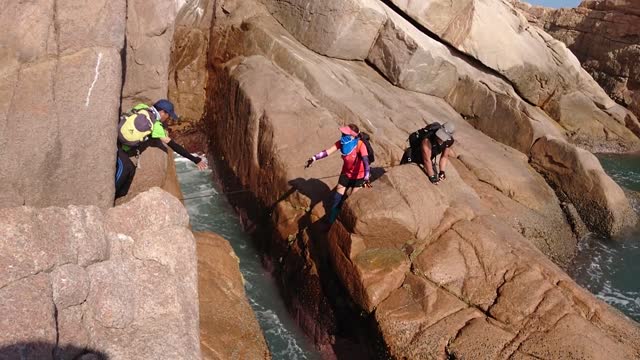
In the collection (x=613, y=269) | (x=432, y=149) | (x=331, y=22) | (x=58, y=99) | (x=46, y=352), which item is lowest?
(x=613, y=269)

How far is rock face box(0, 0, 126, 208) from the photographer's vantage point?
560cm

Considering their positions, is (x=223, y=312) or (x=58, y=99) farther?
(x=223, y=312)

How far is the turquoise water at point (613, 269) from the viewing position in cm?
1164

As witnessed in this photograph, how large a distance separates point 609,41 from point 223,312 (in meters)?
31.0

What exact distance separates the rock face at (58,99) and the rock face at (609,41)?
88.7 ft

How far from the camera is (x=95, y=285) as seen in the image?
5211mm

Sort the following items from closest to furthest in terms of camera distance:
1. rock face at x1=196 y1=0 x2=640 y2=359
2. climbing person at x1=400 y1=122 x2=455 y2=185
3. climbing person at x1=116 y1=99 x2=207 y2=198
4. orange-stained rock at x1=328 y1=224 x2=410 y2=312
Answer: rock face at x1=196 y1=0 x2=640 y2=359
climbing person at x1=116 y1=99 x2=207 y2=198
orange-stained rock at x1=328 y1=224 x2=410 y2=312
climbing person at x1=400 y1=122 x2=455 y2=185

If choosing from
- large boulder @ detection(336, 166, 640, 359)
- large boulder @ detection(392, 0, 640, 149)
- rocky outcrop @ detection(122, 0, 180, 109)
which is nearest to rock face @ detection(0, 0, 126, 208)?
rocky outcrop @ detection(122, 0, 180, 109)

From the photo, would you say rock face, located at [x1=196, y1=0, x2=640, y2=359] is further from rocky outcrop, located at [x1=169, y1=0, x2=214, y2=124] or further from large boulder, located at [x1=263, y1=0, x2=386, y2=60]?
rocky outcrop, located at [x1=169, y1=0, x2=214, y2=124]

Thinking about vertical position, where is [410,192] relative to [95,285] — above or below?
above

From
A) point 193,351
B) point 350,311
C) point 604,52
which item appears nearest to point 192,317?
point 193,351

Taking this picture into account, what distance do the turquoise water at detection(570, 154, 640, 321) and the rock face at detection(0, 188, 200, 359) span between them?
32.9ft

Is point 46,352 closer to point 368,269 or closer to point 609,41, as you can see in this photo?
point 368,269

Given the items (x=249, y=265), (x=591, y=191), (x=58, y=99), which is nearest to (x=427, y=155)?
(x=249, y=265)
